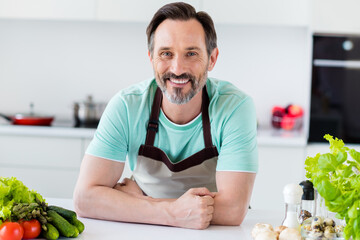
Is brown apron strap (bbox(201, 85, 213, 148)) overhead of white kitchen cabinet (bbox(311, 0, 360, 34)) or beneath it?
beneath

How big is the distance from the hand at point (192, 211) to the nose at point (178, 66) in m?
0.47

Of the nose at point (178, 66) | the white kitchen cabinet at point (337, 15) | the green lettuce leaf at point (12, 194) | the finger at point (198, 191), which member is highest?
the white kitchen cabinet at point (337, 15)

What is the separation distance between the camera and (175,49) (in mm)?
1964

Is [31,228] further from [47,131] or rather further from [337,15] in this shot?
[337,15]

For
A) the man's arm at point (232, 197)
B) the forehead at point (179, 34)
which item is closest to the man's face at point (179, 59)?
the forehead at point (179, 34)

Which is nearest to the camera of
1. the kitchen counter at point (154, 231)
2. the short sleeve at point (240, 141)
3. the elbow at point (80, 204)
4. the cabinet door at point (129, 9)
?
the kitchen counter at point (154, 231)

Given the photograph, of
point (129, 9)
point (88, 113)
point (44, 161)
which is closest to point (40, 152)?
point (44, 161)

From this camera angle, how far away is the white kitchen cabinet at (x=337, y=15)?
137 inches

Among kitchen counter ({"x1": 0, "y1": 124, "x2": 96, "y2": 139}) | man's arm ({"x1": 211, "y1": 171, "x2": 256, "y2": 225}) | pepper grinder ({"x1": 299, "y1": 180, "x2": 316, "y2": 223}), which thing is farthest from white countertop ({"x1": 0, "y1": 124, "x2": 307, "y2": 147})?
pepper grinder ({"x1": 299, "y1": 180, "x2": 316, "y2": 223})

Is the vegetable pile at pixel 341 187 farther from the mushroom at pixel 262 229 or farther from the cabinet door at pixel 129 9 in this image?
the cabinet door at pixel 129 9

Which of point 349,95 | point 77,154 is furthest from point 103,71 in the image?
point 349,95

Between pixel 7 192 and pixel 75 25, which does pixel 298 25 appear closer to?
pixel 75 25

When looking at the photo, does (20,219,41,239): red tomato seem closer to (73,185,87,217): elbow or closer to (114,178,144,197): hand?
(73,185,87,217): elbow

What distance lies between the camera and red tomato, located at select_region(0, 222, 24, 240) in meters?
1.38
